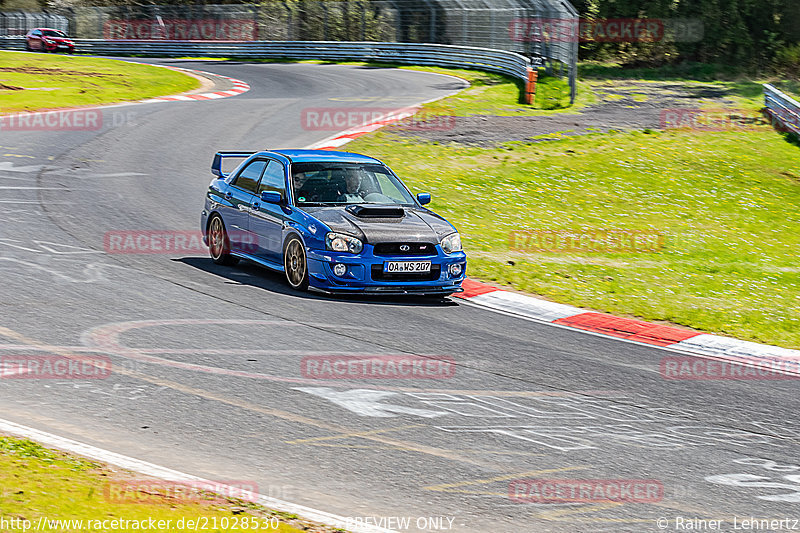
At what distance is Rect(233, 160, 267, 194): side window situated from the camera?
12.3m

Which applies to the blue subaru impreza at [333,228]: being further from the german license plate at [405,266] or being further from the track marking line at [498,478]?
the track marking line at [498,478]

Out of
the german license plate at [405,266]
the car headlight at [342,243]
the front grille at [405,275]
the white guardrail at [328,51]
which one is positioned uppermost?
the white guardrail at [328,51]

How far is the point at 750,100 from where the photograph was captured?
3462cm

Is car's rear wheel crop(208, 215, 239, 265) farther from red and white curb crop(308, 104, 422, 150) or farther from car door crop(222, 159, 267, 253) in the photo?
red and white curb crop(308, 104, 422, 150)

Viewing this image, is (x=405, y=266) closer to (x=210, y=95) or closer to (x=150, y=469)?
(x=150, y=469)

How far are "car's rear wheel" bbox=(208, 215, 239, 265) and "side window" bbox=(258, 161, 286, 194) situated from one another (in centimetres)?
78

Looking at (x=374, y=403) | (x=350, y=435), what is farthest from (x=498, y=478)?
(x=374, y=403)

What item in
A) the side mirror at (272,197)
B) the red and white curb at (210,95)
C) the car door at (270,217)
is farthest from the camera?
the red and white curb at (210,95)

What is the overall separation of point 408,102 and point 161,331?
21.4 metres

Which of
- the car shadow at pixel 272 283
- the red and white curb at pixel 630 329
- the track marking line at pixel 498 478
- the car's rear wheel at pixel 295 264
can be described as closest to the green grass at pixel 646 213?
the red and white curb at pixel 630 329

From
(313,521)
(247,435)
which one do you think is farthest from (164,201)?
(313,521)

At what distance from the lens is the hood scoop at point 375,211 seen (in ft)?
37.0

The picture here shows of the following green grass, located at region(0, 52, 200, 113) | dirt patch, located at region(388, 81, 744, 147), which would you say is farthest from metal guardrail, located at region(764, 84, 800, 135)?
green grass, located at region(0, 52, 200, 113)

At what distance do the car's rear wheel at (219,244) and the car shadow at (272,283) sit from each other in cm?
9
